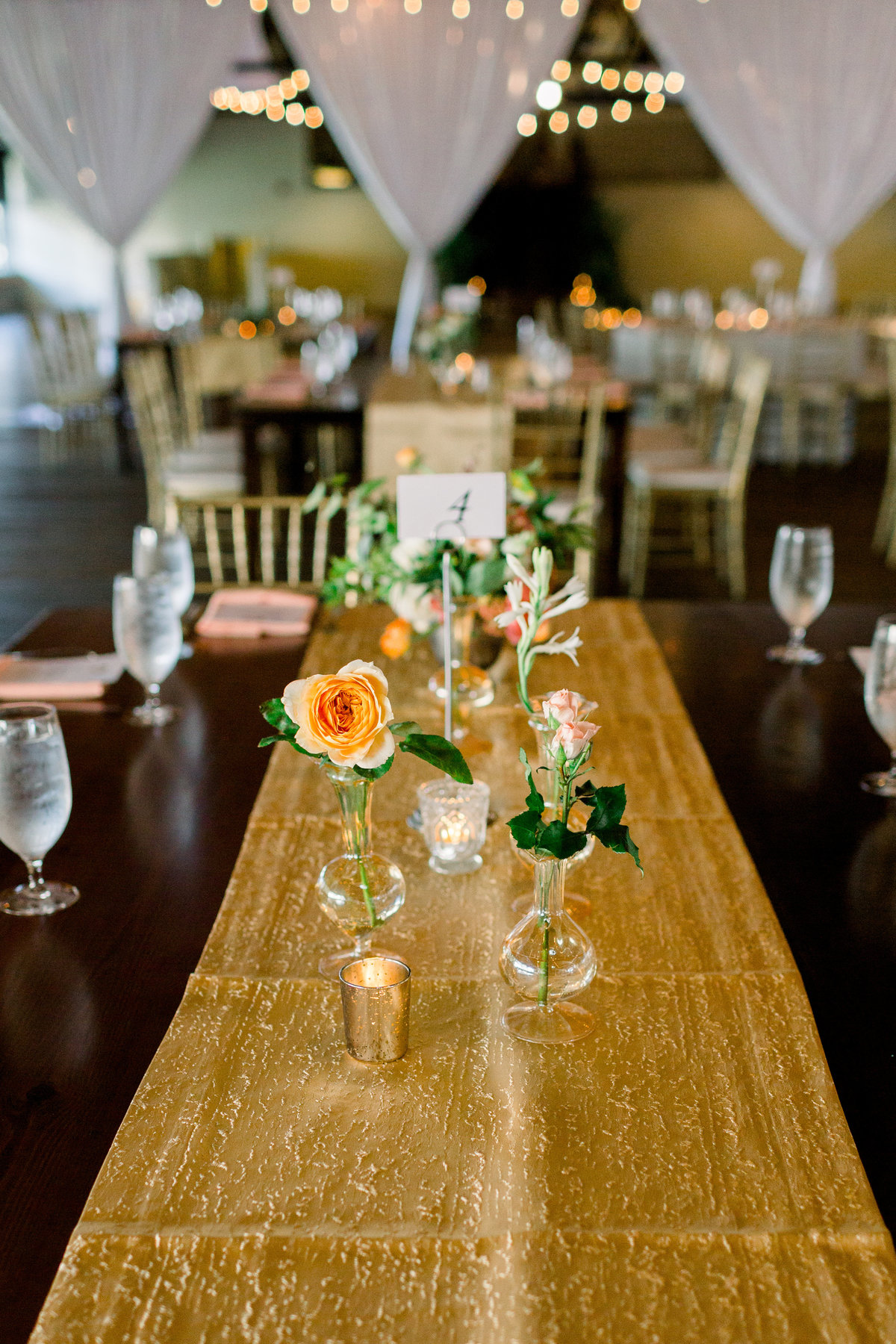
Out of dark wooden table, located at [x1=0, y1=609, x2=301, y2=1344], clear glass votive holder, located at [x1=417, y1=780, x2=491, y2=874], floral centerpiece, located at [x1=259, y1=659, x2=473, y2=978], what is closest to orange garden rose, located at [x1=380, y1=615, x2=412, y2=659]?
dark wooden table, located at [x1=0, y1=609, x2=301, y2=1344]

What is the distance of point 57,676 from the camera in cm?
179

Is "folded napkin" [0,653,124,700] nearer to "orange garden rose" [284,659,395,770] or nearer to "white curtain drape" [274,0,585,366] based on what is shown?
"orange garden rose" [284,659,395,770]

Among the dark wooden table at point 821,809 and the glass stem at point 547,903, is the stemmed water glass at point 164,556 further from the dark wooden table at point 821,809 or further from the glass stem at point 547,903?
the glass stem at point 547,903

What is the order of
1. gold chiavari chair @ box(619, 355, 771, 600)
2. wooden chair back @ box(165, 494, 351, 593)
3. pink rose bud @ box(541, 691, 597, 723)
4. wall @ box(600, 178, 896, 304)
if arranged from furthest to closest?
wall @ box(600, 178, 896, 304)
gold chiavari chair @ box(619, 355, 771, 600)
wooden chair back @ box(165, 494, 351, 593)
pink rose bud @ box(541, 691, 597, 723)

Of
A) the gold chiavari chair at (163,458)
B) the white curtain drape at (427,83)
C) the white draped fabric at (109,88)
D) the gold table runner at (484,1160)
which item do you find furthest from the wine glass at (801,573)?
the white draped fabric at (109,88)

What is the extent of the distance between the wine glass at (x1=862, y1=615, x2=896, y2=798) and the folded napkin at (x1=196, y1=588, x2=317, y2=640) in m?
0.98

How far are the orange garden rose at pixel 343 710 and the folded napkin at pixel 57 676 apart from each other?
2.97 ft

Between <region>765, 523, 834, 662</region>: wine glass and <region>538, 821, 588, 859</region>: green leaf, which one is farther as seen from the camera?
<region>765, 523, 834, 662</region>: wine glass

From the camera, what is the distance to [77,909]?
1.17 m

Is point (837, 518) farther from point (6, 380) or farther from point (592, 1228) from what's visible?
point (6, 380)

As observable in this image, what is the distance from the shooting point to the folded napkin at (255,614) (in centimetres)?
203

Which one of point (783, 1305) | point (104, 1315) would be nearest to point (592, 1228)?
point (783, 1305)

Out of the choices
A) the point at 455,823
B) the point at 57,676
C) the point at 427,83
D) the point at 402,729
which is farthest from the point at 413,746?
the point at 427,83

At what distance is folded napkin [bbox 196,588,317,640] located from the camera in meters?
2.03
